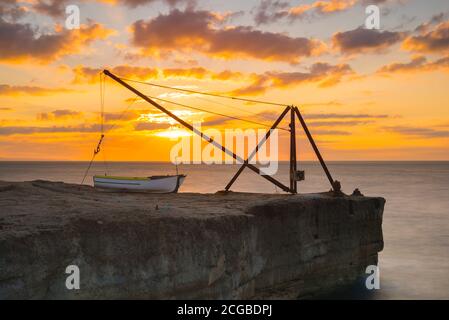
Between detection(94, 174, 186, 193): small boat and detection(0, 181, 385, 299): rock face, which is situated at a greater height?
detection(94, 174, 186, 193): small boat

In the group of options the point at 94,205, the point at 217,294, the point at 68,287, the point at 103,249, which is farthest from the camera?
the point at 94,205

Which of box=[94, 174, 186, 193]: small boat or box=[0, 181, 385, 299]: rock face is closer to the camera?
box=[0, 181, 385, 299]: rock face

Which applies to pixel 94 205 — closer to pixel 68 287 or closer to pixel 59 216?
pixel 59 216

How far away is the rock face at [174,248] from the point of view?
41.3 ft

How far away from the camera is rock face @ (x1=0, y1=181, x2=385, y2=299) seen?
496 inches

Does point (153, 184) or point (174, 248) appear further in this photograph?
point (153, 184)

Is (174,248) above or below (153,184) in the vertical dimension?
below

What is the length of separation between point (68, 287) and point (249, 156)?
1623 centimetres

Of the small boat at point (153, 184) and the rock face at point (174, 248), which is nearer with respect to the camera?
the rock face at point (174, 248)

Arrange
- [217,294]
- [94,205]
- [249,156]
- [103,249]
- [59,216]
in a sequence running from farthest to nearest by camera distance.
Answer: [249,156]
[94,205]
[217,294]
[59,216]
[103,249]

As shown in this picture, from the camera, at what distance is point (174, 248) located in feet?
48.3

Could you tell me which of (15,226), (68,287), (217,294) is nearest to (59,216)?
(15,226)

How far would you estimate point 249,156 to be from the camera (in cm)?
2744

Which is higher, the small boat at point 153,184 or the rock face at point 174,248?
the small boat at point 153,184
